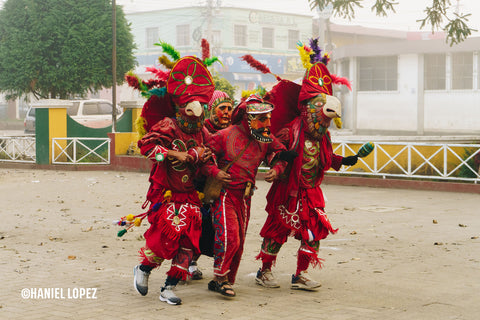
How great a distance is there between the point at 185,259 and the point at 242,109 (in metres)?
1.47

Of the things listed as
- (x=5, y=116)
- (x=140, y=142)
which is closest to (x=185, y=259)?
(x=140, y=142)

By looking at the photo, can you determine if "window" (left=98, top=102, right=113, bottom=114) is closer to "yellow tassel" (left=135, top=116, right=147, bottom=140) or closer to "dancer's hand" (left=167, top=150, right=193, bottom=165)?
"yellow tassel" (left=135, top=116, right=147, bottom=140)

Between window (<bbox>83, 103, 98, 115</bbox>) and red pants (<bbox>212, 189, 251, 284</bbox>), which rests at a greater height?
window (<bbox>83, 103, 98, 115</bbox>)

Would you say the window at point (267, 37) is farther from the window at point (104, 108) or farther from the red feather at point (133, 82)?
the red feather at point (133, 82)

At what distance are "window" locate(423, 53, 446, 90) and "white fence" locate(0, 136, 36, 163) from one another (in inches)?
906

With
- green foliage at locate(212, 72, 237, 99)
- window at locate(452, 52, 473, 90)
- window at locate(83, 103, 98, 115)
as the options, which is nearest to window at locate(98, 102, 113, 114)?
window at locate(83, 103, 98, 115)

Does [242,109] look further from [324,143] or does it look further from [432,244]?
[432,244]

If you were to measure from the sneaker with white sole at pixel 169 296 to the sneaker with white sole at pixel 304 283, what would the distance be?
1.23 metres

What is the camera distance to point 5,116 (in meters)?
55.8

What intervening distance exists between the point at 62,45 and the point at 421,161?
19.3 m

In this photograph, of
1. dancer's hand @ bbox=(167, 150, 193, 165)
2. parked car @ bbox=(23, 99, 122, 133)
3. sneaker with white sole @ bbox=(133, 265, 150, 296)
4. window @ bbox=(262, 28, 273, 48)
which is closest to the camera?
dancer's hand @ bbox=(167, 150, 193, 165)

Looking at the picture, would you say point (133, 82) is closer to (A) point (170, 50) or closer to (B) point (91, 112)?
(A) point (170, 50)

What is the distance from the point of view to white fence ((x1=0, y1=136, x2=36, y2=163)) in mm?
20672

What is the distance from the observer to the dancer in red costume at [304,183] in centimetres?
668
